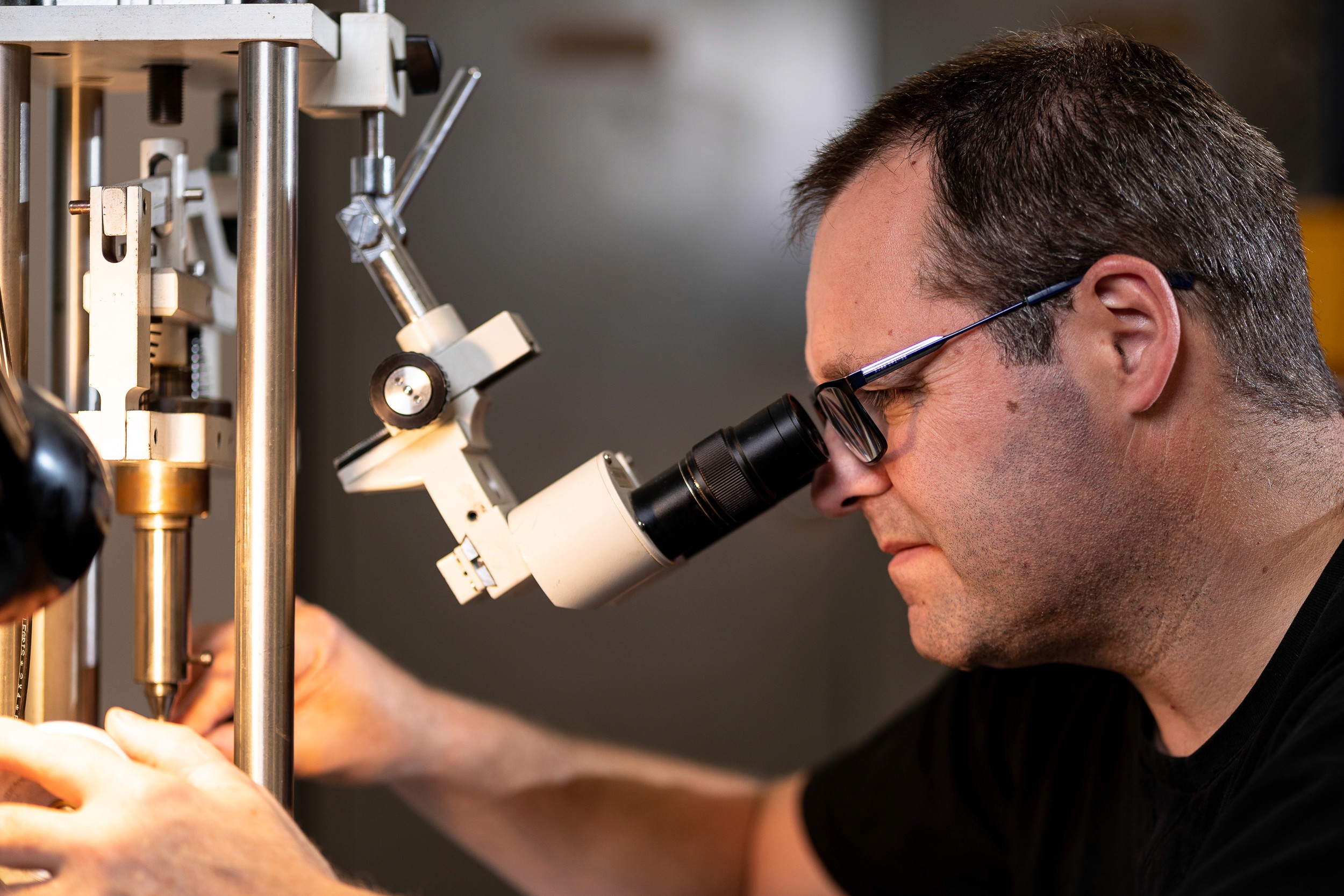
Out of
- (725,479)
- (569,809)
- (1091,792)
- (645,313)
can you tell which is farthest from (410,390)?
(645,313)

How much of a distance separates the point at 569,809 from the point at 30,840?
29.6 inches

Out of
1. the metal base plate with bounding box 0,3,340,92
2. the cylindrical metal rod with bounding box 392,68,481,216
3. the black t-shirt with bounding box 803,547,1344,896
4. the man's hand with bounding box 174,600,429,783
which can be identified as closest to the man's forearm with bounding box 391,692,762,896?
the man's hand with bounding box 174,600,429,783

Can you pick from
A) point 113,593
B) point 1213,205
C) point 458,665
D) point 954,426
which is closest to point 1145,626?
point 954,426

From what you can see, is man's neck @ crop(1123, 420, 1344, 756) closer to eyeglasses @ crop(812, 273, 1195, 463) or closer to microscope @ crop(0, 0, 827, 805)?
eyeglasses @ crop(812, 273, 1195, 463)

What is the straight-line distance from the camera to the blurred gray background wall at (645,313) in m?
1.89

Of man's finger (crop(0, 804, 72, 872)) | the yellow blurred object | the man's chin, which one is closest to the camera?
man's finger (crop(0, 804, 72, 872))

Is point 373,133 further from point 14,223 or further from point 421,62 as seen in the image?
point 14,223

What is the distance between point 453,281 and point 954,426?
127 centimetres

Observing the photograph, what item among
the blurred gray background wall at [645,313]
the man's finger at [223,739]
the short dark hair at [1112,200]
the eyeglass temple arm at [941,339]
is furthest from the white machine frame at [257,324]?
the blurred gray background wall at [645,313]

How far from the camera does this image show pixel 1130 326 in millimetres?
837

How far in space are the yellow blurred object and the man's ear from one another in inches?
50.8

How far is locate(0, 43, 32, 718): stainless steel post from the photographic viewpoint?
0.72 m

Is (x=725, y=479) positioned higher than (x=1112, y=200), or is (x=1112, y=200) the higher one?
(x=1112, y=200)

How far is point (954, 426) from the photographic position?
0.87 m
